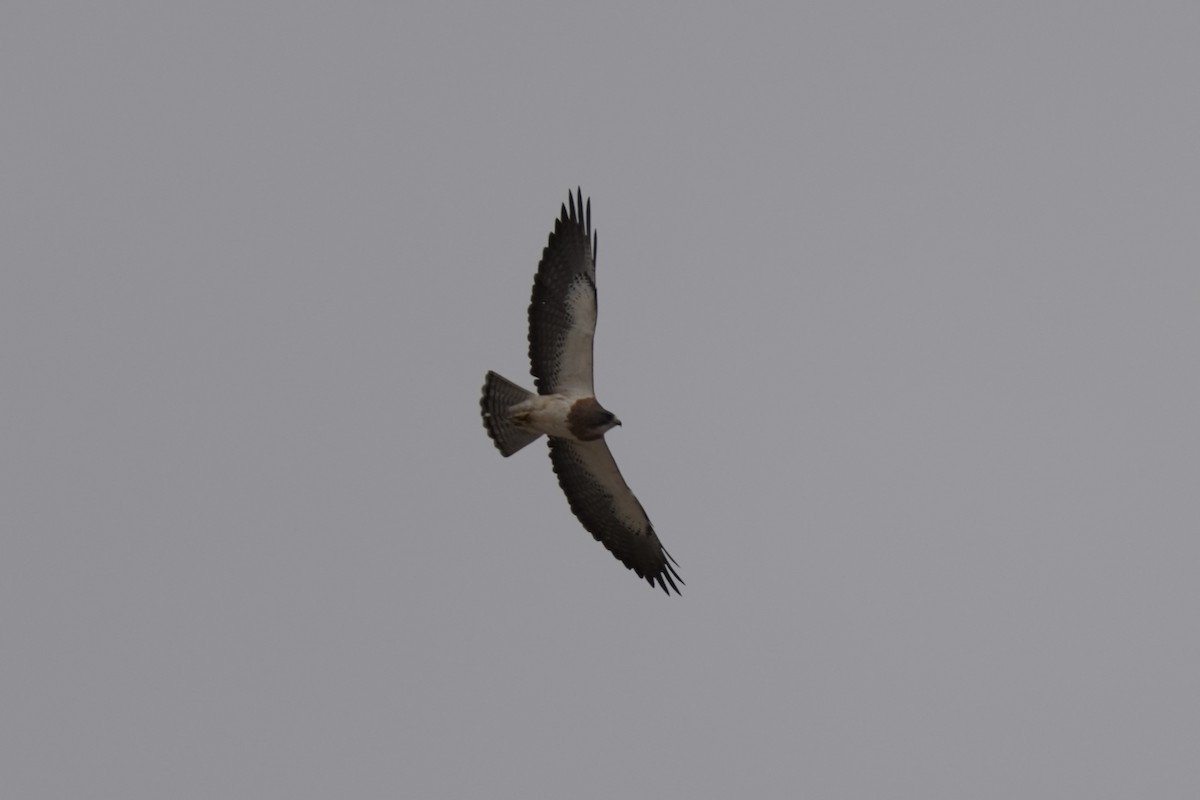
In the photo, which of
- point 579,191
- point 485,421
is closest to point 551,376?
point 485,421

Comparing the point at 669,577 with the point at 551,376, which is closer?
the point at 551,376

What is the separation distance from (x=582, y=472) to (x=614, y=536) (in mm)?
1133

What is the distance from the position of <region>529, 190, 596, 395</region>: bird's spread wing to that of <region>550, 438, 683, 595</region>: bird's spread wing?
0.80 metres

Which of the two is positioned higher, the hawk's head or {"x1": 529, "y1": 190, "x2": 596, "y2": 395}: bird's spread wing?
{"x1": 529, "y1": 190, "x2": 596, "y2": 395}: bird's spread wing

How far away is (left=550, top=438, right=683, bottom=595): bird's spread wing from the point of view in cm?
2038

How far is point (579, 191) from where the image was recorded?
1998cm

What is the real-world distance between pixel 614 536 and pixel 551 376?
2.57 meters

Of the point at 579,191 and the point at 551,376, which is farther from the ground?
the point at 579,191

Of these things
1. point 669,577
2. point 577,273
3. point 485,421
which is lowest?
point 669,577

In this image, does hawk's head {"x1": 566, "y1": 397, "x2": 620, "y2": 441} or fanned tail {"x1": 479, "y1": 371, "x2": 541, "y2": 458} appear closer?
hawk's head {"x1": 566, "y1": 397, "x2": 620, "y2": 441}

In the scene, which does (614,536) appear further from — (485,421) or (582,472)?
(485,421)

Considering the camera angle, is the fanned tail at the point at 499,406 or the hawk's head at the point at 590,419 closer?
the hawk's head at the point at 590,419

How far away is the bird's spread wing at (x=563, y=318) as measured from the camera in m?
19.6

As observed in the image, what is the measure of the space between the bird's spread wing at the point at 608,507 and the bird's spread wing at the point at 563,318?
2.62 ft
